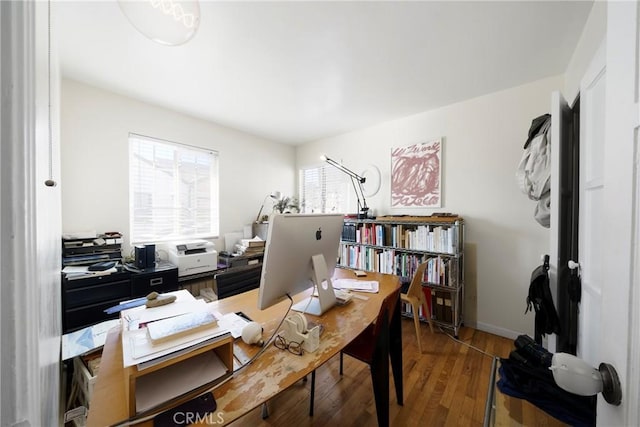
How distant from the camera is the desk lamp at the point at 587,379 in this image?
497 mm

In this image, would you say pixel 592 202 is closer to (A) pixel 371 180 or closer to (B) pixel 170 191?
(A) pixel 371 180

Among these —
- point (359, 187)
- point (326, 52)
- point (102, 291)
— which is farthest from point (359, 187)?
point (102, 291)

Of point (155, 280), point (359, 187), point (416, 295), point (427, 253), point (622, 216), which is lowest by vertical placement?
point (416, 295)

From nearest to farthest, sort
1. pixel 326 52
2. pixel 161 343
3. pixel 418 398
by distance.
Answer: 1. pixel 161 343
2. pixel 418 398
3. pixel 326 52

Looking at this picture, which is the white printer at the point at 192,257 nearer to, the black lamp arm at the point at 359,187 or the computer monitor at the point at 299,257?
the computer monitor at the point at 299,257

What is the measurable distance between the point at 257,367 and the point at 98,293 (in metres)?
2.13

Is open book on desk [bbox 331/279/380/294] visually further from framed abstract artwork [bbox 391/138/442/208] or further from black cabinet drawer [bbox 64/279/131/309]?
black cabinet drawer [bbox 64/279/131/309]

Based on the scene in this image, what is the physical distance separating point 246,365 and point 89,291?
2.09 m

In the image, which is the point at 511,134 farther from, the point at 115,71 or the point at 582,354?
the point at 115,71

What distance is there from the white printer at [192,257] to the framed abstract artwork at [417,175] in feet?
8.03

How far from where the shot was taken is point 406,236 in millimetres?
2686

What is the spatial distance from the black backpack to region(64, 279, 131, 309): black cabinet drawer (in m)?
3.29

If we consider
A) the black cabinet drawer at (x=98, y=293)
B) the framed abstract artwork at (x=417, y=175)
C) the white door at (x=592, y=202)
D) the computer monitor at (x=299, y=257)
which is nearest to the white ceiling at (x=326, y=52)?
the framed abstract artwork at (x=417, y=175)

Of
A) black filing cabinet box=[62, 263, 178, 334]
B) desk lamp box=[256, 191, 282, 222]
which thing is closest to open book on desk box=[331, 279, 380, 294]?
black filing cabinet box=[62, 263, 178, 334]
